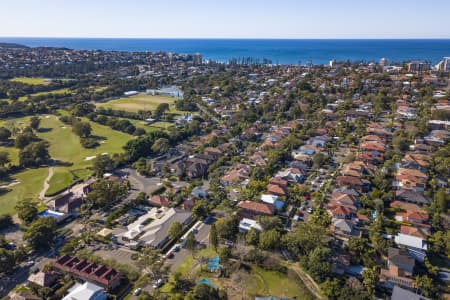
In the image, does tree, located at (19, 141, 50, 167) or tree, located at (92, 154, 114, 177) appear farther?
tree, located at (19, 141, 50, 167)

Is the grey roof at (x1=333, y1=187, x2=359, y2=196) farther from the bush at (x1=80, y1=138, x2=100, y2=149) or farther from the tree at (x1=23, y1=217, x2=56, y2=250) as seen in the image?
the bush at (x1=80, y1=138, x2=100, y2=149)

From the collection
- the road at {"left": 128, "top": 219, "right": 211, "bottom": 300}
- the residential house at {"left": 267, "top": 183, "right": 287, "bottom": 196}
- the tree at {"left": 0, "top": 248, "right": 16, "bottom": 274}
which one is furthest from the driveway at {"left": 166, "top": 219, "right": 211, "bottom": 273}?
the tree at {"left": 0, "top": 248, "right": 16, "bottom": 274}

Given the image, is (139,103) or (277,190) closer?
(277,190)

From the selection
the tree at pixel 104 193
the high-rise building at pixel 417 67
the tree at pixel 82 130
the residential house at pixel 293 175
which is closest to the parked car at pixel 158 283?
the tree at pixel 104 193

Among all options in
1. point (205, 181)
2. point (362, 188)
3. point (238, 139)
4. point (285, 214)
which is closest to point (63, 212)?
point (205, 181)

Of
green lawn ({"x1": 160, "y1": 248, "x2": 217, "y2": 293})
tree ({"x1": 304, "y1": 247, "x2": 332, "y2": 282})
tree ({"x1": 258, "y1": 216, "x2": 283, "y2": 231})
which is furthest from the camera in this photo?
tree ({"x1": 258, "y1": 216, "x2": 283, "y2": 231})

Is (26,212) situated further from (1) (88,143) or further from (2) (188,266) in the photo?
(1) (88,143)

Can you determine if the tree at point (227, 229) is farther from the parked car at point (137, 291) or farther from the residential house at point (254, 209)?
the parked car at point (137, 291)

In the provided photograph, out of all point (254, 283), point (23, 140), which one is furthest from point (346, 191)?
point (23, 140)
